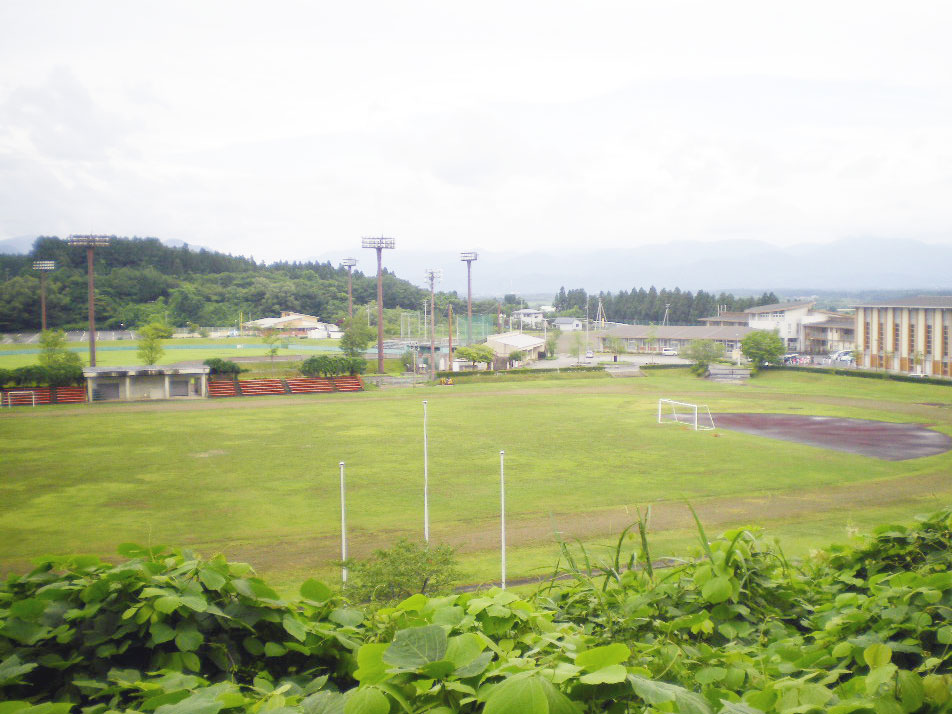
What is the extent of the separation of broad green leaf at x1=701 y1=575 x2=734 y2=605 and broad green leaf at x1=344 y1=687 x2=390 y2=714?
1.37 m

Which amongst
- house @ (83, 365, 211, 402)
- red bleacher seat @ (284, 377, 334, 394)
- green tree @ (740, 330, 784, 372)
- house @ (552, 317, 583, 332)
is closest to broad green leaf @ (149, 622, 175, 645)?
house @ (83, 365, 211, 402)

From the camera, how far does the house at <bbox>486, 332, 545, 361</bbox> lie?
58.6 metres

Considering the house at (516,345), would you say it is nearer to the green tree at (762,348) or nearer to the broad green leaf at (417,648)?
the green tree at (762,348)

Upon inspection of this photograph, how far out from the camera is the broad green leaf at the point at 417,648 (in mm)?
1254

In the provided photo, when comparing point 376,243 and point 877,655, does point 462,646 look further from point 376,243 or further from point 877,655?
point 376,243

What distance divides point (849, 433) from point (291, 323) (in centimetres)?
5710

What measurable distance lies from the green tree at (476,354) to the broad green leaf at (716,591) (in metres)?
47.4

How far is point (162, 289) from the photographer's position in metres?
65.9

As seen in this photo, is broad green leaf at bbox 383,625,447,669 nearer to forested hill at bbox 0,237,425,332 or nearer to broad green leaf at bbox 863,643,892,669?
broad green leaf at bbox 863,643,892,669

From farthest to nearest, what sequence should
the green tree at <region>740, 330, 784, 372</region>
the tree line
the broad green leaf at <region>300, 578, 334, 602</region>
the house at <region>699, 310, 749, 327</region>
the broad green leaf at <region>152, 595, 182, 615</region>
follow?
the tree line, the house at <region>699, 310, 749, 327</region>, the green tree at <region>740, 330, 784, 372</region>, the broad green leaf at <region>300, 578, 334, 602</region>, the broad green leaf at <region>152, 595, 182, 615</region>

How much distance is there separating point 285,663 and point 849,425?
1212 inches

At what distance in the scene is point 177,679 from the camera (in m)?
1.51

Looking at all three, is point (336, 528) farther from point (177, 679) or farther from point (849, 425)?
point (849, 425)

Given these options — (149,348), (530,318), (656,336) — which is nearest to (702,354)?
(656,336)
